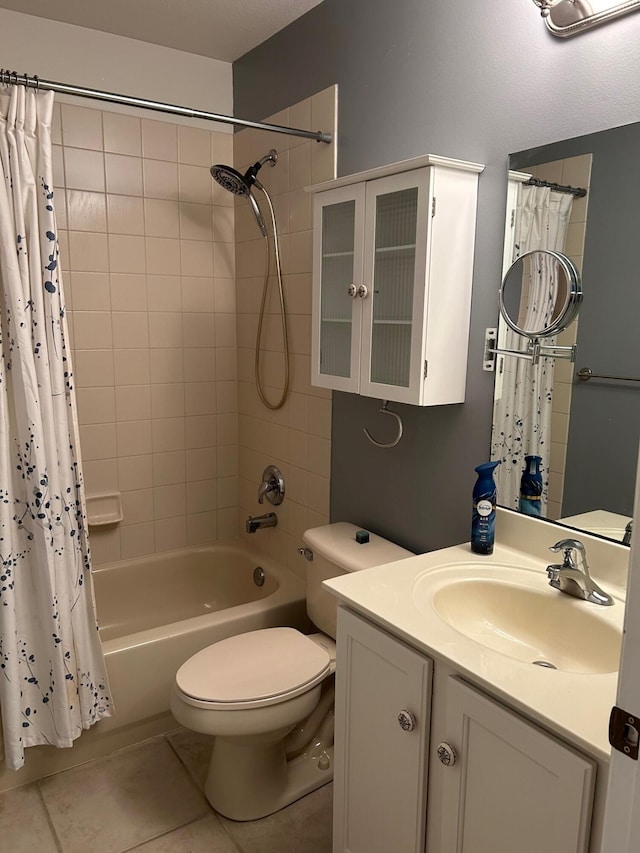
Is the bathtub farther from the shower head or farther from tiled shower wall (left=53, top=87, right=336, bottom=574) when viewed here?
the shower head

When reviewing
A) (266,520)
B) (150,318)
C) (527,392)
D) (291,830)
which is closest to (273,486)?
(266,520)

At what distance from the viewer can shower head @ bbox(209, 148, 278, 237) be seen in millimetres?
2305

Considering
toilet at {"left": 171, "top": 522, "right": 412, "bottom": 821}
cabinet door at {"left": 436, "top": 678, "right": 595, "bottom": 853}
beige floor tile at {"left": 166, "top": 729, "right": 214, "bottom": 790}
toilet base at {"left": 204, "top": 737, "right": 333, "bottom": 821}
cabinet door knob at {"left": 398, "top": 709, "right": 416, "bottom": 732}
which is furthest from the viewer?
beige floor tile at {"left": 166, "top": 729, "right": 214, "bottom": 790}

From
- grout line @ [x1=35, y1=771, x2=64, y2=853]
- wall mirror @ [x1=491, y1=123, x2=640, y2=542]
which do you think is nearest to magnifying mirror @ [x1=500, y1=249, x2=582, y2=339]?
wall mirror @ [x1=491, y1=123, x2=640, y2=542]

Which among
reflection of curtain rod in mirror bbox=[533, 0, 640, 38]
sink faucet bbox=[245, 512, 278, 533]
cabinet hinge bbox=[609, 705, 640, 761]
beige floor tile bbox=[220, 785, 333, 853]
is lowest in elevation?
beige floor tile bbox=[220, 785, 333, 853]

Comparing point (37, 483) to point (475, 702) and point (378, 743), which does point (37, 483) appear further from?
point (475, 702)

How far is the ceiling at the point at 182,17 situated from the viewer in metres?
2.21

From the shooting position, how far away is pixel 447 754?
3.99ft

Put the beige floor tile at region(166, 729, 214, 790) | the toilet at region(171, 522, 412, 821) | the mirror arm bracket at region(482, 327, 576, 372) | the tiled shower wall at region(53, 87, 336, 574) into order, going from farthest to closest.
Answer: the tiled shower wall at region(53, 87, 336, 574) < the beige floor tile at region(166, 729, 214, 790) < the toilet at region(171, 522, 412, 821) < the mirror arm bracket at region(482, 327, 576, 372)

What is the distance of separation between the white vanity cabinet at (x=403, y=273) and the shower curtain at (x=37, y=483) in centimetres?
81

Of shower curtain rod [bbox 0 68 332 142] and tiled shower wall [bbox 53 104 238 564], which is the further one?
tiled shower wall [bbox 53 104 238 564]

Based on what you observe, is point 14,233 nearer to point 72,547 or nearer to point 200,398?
point 72,547

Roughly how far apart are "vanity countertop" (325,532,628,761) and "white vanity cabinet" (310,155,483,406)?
1.44 ft

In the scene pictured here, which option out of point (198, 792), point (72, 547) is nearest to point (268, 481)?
point (72, 547)
